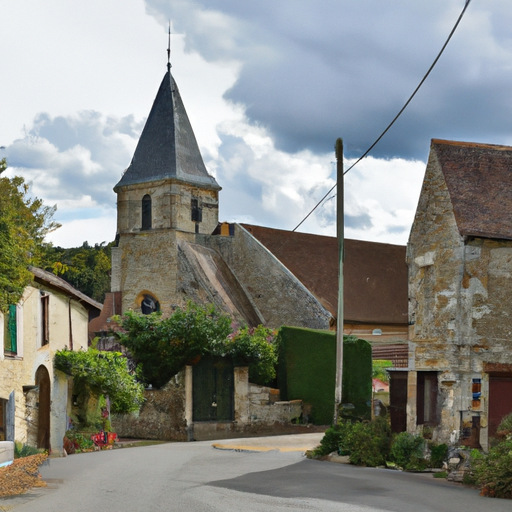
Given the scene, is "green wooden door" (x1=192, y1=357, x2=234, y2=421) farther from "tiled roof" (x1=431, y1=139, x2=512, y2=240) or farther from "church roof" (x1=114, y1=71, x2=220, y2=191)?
"church roof" (x1=114, y1=71, x2=220, y2=191)

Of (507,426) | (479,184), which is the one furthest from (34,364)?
(507,426)

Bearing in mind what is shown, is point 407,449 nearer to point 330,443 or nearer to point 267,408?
point 330,443

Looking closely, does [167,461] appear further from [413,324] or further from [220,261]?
[220,261]

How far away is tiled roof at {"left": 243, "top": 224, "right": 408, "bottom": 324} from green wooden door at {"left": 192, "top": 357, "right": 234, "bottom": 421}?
40.4 feet

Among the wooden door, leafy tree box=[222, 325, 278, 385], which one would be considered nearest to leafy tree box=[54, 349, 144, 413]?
leafy tree box=[222, 325, 278, 385]

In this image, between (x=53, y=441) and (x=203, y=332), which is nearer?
(x=53, y=441)

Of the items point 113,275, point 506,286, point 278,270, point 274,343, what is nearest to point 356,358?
point 274,343

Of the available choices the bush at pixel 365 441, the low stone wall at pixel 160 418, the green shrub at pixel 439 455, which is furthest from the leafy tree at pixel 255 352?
the green shrub at pixel 439 455

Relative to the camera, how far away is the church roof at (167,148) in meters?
43.8

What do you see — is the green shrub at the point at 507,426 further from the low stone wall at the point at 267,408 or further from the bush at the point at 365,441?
the low stone wall at the point at 267,408

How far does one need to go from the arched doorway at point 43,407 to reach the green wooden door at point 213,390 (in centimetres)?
513

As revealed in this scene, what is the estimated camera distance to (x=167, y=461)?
16.8 meters

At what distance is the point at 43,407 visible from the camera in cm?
2125

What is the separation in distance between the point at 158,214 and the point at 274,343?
16.9 meters
